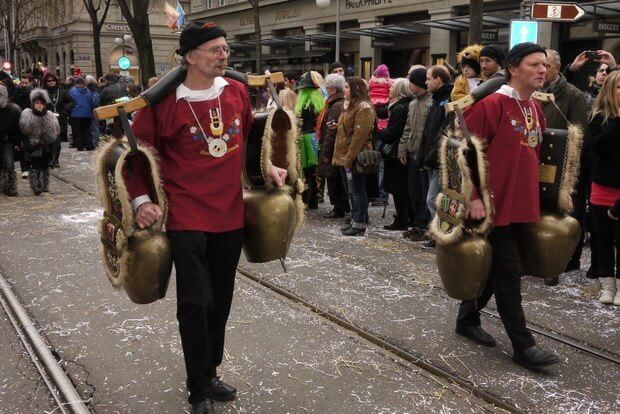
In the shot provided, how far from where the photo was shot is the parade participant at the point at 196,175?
325 cm

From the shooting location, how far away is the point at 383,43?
88.5 feet

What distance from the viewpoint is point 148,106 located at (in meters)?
3.24

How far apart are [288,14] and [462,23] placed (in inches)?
583

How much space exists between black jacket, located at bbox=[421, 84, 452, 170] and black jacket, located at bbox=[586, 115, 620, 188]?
1752mm

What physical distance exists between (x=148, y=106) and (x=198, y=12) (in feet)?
142

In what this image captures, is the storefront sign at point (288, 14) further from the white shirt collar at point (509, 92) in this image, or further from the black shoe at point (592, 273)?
the white shirt collar at point (509, 92)

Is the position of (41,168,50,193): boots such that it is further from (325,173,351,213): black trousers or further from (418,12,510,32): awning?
(418,12,510,32): awning

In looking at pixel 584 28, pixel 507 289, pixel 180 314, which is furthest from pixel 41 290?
pixel 584 28

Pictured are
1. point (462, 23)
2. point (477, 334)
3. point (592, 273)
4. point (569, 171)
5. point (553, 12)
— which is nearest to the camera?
point (569, 171)

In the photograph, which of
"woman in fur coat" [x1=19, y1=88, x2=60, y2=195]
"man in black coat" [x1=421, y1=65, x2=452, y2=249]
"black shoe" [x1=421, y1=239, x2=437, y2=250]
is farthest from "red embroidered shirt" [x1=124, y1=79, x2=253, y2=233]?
"woman in fur coat" [x1=19, y1=88, x2=60, y2=195]

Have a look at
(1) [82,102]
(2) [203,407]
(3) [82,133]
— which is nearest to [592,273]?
(2) [203,407]

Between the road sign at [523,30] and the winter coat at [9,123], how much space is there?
7683 mm

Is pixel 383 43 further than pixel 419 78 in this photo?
Yes

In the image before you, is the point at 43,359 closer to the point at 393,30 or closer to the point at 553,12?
the point at 553,12
